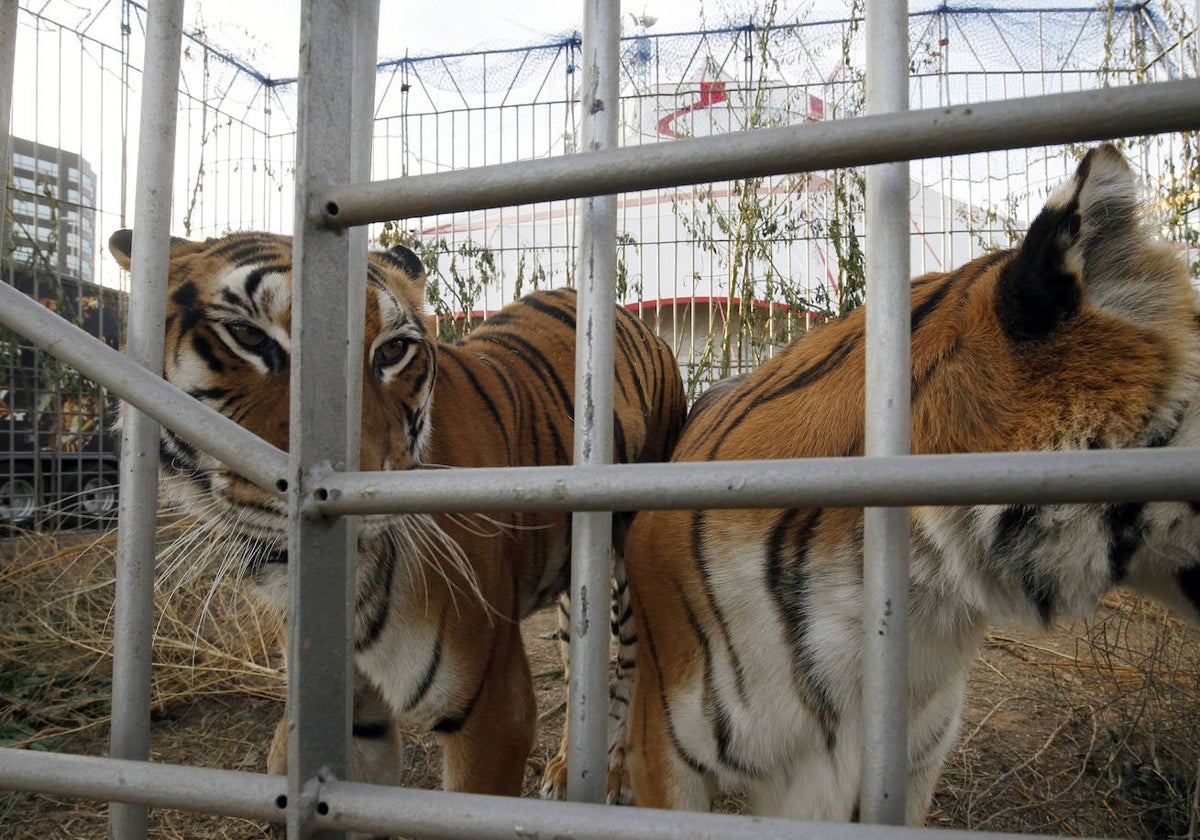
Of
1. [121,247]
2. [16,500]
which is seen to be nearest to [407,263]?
[121,247]

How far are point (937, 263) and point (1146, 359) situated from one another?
468cm

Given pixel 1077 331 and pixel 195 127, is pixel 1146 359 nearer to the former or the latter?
pixel 1077 331

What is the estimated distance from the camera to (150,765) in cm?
79

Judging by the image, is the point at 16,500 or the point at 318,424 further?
the point at 16,500

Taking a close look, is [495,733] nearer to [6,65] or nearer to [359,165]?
[359,165]

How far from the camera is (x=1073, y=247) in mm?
965

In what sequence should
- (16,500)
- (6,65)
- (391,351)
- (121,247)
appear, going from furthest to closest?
(16,500), (121,247), (391,351), (6,65)

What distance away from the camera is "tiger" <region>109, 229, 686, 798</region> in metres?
1.50

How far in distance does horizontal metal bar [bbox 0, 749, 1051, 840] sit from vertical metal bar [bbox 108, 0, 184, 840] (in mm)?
144

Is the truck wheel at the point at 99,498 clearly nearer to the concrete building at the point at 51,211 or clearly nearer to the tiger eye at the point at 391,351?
the concrete building at the point at 51,211

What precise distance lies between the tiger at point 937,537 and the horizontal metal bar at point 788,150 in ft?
1.35

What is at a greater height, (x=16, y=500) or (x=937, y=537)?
(x=937, y=537)

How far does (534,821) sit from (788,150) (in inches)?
23.1

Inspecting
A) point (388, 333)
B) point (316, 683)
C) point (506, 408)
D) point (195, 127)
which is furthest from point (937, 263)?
point (316, 683)
